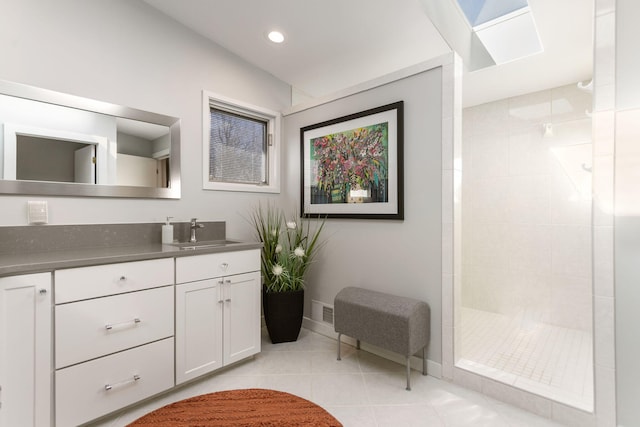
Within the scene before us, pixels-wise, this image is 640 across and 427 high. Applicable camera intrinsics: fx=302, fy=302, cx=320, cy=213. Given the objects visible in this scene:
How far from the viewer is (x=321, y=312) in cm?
287

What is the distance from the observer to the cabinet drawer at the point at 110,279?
1.49 metres

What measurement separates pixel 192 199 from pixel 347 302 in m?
1.50

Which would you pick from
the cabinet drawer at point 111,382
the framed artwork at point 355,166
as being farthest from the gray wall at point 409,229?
the cabinet drawer at point 111,382

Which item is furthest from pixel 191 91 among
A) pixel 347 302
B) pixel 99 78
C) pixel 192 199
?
pixel 347 302

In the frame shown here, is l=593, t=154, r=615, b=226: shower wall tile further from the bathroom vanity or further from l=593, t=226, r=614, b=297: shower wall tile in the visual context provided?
the bathroom vanity

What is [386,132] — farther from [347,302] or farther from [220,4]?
[220,4]

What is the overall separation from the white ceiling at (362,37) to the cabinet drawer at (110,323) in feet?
6.72

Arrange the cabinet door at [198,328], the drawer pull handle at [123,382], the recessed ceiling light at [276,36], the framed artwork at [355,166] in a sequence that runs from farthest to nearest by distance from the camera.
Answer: the recessed ceiling light at [276,36] < the framed artwork at [355,166] < the cabinet door at [198,328] < the drawer pull handle at [123,382]

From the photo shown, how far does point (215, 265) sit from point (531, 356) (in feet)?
8.03

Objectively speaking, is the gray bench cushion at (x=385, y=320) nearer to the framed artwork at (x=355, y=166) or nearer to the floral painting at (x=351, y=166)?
the framed artwork at (x=355, y=166)

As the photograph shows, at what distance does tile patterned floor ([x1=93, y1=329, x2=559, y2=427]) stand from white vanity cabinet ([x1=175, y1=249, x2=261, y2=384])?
149 mm

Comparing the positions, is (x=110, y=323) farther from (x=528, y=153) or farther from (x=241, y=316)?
(x=528, y=153)

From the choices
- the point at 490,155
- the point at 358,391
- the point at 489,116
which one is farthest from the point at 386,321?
the point at 489,116

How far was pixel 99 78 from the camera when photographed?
201cm
